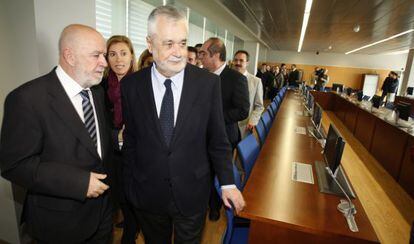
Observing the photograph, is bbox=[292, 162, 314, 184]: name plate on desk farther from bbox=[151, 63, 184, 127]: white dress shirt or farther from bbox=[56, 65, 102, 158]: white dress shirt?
bbox=[56, 65, 102, 158]: white dress shirt

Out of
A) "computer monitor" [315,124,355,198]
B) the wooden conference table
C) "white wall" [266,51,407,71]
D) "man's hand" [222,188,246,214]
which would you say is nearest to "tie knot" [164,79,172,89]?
"man's hand" [222,188,246,214]

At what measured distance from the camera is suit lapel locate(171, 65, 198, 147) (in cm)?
118

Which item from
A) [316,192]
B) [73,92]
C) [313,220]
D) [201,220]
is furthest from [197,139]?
[316,192]

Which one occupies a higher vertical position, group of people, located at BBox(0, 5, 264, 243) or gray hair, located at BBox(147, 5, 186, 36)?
gray hair, located at BBox(147, 5, 186, 36)

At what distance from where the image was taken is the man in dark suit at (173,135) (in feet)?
3.79

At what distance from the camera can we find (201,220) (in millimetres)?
1372

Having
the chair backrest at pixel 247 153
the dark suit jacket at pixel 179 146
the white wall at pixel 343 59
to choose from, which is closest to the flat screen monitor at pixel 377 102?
the chair backrest at pixel 247 153

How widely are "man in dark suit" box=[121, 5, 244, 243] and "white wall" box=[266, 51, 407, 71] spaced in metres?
22.0

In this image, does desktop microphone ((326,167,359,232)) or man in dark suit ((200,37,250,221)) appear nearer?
desktop microphone ((326,167,359,232))

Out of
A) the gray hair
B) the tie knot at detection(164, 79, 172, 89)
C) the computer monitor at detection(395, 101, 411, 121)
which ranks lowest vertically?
the computer monitor at detection(395, 101, 411, 121)

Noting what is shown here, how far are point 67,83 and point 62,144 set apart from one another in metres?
0.29

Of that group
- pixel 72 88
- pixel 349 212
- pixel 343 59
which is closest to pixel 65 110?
pixel 72 88

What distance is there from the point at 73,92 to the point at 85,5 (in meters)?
1.12

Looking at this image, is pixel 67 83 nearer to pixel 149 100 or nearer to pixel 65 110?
pixel 65 110
